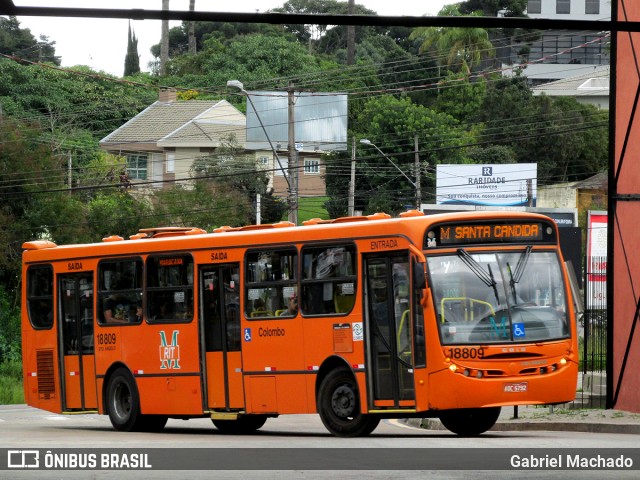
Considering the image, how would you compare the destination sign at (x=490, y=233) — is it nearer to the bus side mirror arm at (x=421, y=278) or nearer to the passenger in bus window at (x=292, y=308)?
the bus side mirror arm at (x=421, y=278)

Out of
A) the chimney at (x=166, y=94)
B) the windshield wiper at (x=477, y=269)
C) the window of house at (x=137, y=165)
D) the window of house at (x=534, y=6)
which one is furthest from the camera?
the window of house at (x=534, y=6)

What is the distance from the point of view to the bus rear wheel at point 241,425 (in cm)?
2002

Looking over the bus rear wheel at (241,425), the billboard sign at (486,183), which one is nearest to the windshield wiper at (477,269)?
the bus rear wheel at (241,425)

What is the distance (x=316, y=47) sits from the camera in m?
102

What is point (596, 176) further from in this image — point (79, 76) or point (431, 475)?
point (431, 475)

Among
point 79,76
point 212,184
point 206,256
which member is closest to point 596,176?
point 212,184

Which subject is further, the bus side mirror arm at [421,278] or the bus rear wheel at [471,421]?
the bus rear wheel at [471,421]

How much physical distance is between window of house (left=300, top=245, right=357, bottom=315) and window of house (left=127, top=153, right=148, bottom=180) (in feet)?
194

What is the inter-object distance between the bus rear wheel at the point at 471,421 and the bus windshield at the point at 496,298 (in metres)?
1.64

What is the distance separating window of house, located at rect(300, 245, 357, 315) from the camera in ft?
56.3

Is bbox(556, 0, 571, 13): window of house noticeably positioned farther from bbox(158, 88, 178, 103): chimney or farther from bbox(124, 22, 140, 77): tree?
bbox(158, 88, 178, 103): chimney

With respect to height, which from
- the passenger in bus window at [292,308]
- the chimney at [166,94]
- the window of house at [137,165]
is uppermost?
the chimney at [166,94]

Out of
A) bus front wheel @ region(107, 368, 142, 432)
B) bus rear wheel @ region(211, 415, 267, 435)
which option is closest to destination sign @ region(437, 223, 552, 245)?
bus rear wheel @ region(211, 415, 267, 435)

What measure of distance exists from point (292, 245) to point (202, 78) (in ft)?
224
